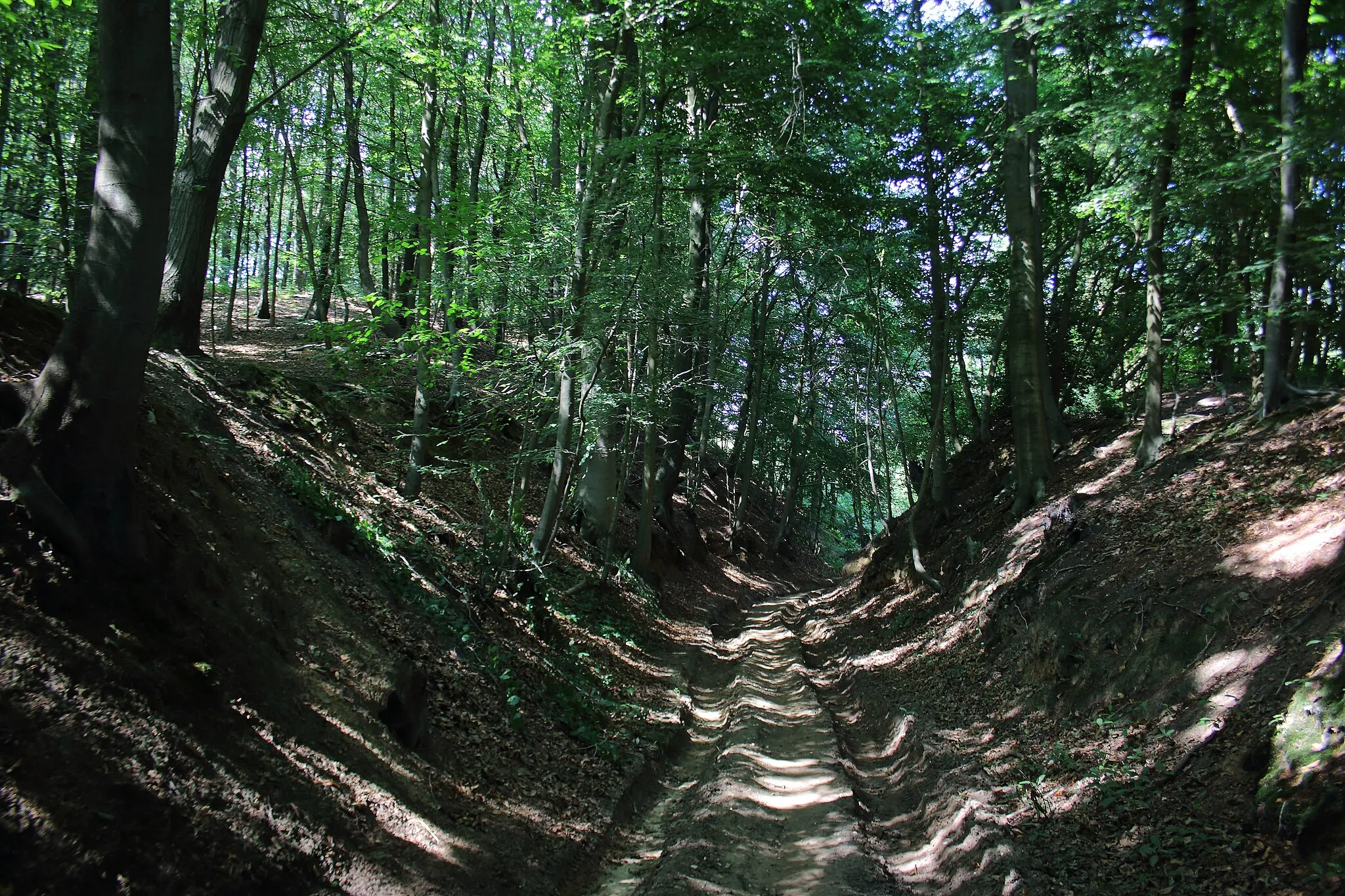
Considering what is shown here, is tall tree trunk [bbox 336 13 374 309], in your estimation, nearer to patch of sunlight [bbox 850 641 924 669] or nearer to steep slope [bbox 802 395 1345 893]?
patch of sunlight [bbox 850 641 924 669]

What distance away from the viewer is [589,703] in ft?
29.0

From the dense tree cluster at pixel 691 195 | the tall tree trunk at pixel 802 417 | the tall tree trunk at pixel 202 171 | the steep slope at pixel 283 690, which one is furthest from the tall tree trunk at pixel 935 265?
the tall tree trunk at pixel 202 171

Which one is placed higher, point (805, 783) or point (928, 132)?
point (928, 132)

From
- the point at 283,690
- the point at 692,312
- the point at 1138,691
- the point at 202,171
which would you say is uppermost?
the point at 202,171

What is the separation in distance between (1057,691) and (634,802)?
4.59 meters

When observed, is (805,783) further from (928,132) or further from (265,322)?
(265,322)

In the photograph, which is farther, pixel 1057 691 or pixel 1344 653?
pixel 1057 691

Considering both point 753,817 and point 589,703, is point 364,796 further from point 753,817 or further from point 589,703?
point 589,703

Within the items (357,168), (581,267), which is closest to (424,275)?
(581,267)

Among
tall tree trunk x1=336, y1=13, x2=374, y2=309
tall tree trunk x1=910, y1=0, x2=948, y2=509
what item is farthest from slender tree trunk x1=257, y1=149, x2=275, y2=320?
tall tree trunk x1=910, y1=0, x2=948, y2=509

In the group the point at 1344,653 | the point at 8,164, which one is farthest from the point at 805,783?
the point at 8,164

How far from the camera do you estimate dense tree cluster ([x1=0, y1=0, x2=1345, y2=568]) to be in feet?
22.6

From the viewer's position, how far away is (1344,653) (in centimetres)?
463

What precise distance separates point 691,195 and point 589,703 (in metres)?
8.64
